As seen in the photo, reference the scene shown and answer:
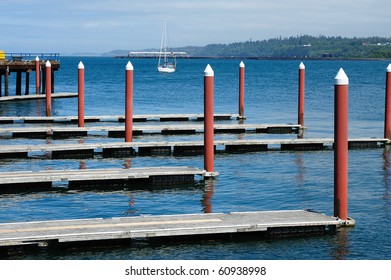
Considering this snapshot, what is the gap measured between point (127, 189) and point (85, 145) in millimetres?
6920

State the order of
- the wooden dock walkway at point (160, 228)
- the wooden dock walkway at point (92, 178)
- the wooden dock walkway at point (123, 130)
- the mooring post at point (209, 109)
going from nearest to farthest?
the wooden dock walkway at point (160, 228)
the wooden dock walkway at point (92, 178)
the mooring post at point (209, 109)
the wooden dock walkway at point (123, 130)

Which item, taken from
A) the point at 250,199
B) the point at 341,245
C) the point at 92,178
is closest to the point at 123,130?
the point at 92,178

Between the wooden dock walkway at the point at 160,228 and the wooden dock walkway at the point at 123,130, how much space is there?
1869cm

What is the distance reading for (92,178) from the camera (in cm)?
2570

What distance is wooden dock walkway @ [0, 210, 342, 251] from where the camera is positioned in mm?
18125

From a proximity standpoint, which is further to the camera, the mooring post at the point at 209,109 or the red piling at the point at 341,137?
the mooring post at the point at 209,109

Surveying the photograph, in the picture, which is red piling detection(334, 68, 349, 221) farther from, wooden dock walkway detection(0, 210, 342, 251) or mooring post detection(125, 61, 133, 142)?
mooring post detection(125, 61, 133, 142)

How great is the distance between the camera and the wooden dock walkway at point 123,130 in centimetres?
3844

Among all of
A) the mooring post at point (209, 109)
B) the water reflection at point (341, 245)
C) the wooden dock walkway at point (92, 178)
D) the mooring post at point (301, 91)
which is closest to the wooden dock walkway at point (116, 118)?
the mooring post at point (301, 91)

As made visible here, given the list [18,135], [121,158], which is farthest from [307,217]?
[18,135]

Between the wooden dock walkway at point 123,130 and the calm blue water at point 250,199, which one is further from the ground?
the wooden dock walkway at point 123,130

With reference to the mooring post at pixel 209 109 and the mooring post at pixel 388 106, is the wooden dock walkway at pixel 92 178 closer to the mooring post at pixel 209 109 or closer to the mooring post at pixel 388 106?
the mooring post at pixel 209 109
